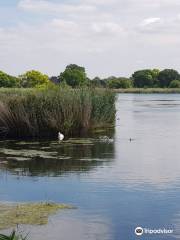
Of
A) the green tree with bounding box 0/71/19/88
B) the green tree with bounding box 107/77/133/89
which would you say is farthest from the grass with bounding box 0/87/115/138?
the green tree with bounding box 107/77/133/89

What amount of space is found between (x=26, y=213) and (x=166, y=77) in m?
104

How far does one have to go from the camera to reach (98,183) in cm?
1160

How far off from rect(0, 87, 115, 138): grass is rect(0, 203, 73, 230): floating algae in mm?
10242

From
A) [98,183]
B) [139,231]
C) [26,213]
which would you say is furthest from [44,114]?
[139,231]

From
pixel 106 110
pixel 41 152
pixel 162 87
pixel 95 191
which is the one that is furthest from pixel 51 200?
pixel 162 87

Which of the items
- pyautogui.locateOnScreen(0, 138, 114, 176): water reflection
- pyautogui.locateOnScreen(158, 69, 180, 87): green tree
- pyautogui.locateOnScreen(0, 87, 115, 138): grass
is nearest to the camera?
pyautogui.locateOnScreen(0, 138, 114, 176): water reflection

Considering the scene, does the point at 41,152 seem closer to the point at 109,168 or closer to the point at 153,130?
the point at 109,168

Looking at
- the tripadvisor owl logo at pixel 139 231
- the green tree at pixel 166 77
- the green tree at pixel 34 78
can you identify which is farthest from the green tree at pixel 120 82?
the tripadvisor owl logo at pixel 139 231

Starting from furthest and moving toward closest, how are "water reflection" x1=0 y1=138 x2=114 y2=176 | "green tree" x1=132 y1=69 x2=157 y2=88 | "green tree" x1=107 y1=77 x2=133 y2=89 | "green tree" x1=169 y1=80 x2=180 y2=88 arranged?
1. "green tree" x1=132 y1=69 x2=157 y2=88
2. "green tree" x1=169 y1=80 x2=180 y2=88
3. "green tree" x1=107 y1=77 x2=133 y2=89
4. "water reflection" x1=0 y1=138 x2=114 y2=176

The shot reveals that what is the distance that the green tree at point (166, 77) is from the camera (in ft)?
367

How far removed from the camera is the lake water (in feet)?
27.9

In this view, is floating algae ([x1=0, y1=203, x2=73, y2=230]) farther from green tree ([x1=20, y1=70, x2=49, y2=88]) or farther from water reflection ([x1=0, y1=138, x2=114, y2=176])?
green tree ([x1=20, y1=70, x2=49, y2=88])

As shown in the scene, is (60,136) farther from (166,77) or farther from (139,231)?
(166,77)

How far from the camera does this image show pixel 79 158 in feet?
49.9
